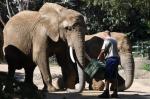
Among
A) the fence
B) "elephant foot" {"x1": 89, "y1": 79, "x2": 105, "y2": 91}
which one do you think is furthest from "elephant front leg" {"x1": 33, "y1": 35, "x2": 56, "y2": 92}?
the fence

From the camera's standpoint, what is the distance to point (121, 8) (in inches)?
1389

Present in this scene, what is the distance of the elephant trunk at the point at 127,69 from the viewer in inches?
650

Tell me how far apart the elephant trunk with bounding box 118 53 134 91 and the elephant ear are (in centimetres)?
240

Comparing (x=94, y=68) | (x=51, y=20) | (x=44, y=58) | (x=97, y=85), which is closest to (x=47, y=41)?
(x=44, y=58)

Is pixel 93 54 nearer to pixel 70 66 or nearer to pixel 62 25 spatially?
pixel 70 66

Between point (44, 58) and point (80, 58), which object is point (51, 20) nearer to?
point (44, 58)

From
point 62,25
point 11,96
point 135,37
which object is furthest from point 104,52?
point 135,37

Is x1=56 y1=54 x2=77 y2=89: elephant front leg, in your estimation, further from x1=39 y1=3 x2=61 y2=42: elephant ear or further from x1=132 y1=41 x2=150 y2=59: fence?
x1=132 y1=41 x2=150 y2=59: fence

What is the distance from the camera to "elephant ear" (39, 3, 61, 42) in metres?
15.7

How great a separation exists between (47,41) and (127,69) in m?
2.55

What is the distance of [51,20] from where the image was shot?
16.0 metres

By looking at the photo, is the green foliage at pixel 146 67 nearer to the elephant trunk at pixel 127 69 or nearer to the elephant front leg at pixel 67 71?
the elephant trunk at pixel 127 69

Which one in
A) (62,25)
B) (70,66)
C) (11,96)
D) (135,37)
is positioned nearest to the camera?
(11,96)

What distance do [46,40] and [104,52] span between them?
2178 mm
